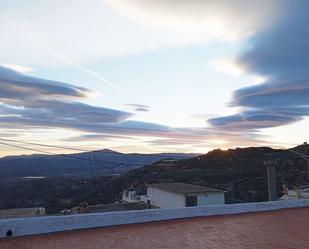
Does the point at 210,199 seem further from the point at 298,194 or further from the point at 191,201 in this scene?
the point at 298,194

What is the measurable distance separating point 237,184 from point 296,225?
54.3 meters

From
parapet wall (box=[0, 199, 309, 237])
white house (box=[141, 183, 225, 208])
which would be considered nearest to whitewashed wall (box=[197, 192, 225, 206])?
white house (box=[141, 183, 225, 208])

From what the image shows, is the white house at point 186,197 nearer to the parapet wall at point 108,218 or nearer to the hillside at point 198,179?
the parapet wall at point 108,218

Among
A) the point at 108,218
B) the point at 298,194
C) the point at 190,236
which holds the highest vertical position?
the point at 298,194

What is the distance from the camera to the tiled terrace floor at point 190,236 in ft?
23.4

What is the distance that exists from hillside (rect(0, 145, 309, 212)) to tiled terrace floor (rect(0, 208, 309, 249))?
4035cm

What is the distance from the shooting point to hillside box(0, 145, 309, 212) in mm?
58188

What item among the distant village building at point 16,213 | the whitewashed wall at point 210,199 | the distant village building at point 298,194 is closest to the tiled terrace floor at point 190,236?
the distant village building at point 298,194

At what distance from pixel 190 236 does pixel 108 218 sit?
2174 mm

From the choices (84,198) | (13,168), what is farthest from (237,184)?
(13,168)

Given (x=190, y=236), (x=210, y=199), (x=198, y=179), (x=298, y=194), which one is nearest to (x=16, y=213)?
(x=298, y=194)

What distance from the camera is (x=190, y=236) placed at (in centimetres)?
778

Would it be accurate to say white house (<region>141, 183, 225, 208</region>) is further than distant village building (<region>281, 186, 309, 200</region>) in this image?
Yes

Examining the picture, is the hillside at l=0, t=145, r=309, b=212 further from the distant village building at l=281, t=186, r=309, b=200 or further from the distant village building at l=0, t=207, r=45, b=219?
the distant village building at l=0, t=207, r=45, b=219
